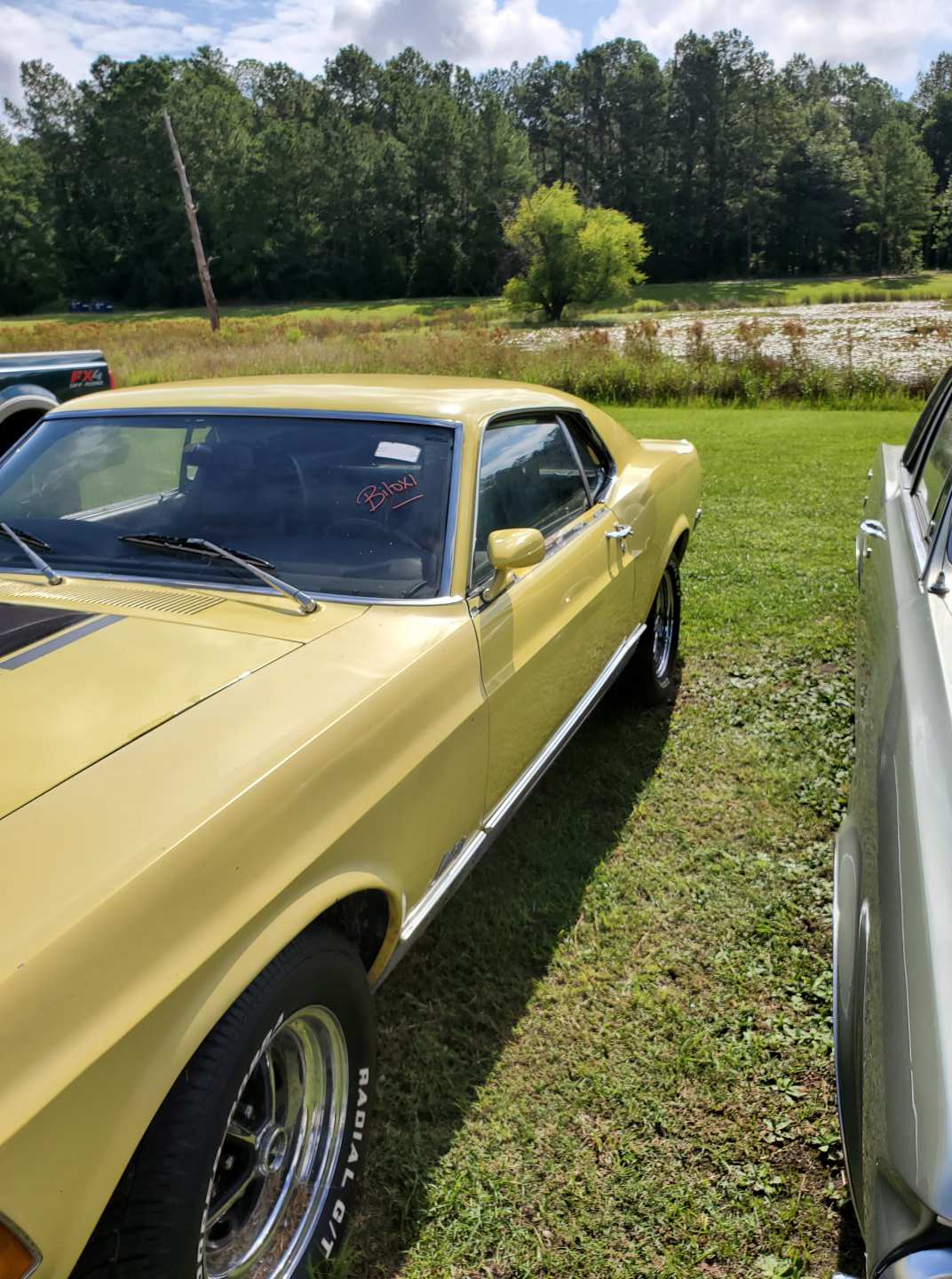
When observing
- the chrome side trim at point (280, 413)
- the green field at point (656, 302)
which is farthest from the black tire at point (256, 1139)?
the green field at point (656, 302)

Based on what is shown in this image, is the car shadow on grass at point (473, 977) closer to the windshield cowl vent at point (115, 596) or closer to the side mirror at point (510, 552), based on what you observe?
the side mirror at point (510, 552)

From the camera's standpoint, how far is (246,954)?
4.83ft

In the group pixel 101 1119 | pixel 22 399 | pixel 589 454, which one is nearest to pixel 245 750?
pixel 101 1119

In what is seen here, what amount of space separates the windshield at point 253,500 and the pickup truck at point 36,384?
3.40 m

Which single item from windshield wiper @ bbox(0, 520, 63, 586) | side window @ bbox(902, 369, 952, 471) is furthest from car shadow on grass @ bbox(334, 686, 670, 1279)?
side window @ bbox(902, 369, 952, 471)

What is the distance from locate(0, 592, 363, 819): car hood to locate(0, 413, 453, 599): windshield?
235mm

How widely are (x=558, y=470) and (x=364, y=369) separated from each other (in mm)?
13823

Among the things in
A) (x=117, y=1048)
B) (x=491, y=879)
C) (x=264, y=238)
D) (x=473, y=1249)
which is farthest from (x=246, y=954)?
(x=264, y=238)

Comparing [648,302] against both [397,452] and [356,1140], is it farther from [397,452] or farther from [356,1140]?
[356,1140]

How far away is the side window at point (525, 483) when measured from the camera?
273cm

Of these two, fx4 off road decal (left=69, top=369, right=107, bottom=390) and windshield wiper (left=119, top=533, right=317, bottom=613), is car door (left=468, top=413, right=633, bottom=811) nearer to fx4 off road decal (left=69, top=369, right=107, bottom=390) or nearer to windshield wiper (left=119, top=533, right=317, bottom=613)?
windshield wiper (left=119, top=533, right=317, bottom=613)

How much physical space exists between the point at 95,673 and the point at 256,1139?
37.4 inches

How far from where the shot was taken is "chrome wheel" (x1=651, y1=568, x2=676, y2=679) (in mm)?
4332

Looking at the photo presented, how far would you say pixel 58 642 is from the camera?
6.63ft
